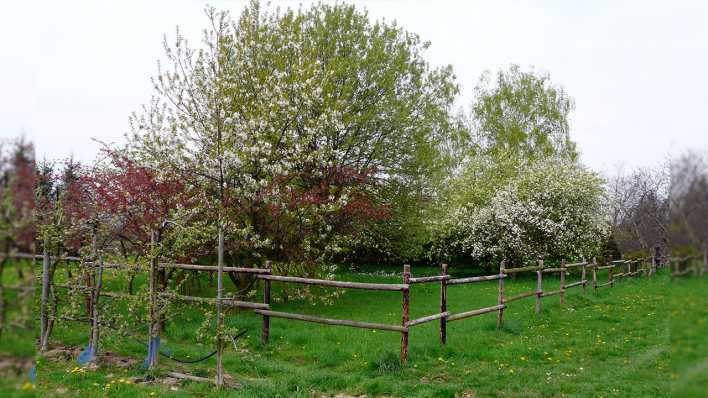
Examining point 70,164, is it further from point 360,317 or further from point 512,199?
point 512,199

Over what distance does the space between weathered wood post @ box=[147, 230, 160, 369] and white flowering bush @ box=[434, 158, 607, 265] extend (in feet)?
54.9

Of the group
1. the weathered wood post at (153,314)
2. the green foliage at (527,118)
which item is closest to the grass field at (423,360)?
the weathered wood post at (153,314)

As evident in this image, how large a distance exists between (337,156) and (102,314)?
8536mm

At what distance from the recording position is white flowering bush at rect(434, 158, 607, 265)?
2217 centimetres

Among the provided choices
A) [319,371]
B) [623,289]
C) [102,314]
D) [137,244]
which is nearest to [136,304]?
[102,314]

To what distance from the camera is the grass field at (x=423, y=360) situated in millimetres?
6413

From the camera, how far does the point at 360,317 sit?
12133 millimetres

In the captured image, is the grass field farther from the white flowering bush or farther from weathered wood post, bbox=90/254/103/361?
the white flowering bush

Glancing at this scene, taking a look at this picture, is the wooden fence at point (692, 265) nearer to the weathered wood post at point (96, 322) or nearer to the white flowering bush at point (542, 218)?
the weathered wood post at point (96, 322)

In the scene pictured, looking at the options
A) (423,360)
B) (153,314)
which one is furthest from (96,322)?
(423,360)

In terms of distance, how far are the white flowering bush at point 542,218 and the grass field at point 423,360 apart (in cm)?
1003

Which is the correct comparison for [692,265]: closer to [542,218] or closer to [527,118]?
[542,218]

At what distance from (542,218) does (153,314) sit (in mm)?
18372

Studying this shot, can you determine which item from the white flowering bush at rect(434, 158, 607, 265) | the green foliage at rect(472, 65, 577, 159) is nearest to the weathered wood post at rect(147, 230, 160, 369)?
the white flowering bush at rect(434, 158, 607, 265)
